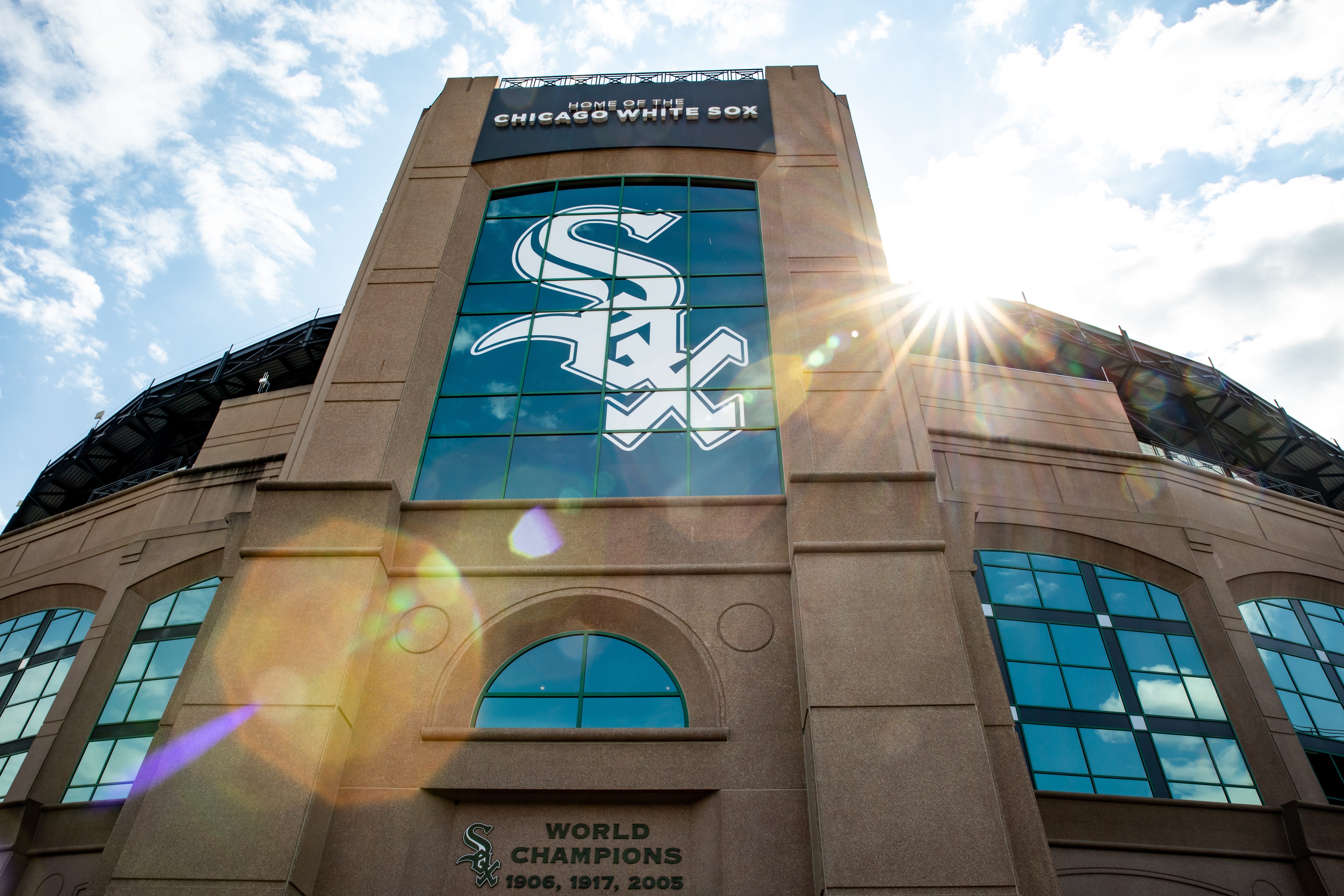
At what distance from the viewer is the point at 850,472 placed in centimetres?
1174

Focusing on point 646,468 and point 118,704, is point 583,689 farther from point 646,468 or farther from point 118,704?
point 118,704

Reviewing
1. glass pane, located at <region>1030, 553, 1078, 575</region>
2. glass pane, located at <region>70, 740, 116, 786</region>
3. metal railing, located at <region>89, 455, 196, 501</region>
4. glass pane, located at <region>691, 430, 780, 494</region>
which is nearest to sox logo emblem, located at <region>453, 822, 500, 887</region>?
glass pane, located at <region>691, 430, 780, 494</region>

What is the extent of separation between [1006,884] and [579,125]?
17103mm

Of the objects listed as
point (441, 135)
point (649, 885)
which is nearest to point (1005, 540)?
point (649, 885)

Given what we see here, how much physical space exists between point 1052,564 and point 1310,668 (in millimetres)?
6040

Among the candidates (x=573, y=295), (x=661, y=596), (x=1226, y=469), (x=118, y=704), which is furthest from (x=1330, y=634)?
(x=118, y=704)

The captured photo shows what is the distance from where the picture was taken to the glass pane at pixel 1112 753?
14.2m

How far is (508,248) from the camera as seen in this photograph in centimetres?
1692

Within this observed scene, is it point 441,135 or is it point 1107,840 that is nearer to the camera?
point 1107,840

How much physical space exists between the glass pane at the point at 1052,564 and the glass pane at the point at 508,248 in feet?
37.7

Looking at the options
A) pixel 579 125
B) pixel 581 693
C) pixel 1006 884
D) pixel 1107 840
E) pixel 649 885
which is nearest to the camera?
pixel 1006 884

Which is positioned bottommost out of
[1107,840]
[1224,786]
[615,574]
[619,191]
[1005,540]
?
[1107,840]

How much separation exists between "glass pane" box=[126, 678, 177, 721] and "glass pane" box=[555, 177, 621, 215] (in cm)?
1240

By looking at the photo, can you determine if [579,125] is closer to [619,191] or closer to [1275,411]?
[619,191]
